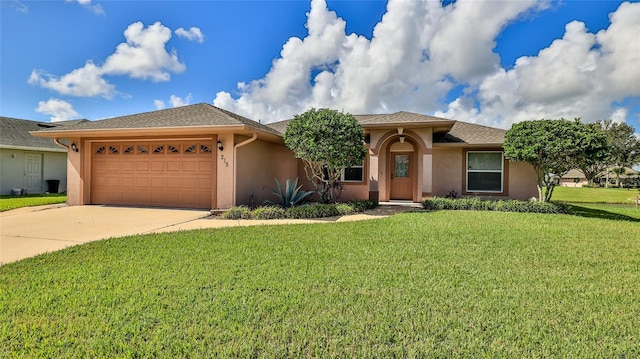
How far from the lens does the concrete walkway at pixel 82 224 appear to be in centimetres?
593

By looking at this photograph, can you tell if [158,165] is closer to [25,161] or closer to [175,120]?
[175,120]

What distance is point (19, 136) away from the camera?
17219 mm

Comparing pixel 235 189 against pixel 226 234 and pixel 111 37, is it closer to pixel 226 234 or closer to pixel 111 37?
pixel 226 234

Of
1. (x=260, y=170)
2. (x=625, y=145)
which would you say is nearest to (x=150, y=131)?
(x=260, y=170)

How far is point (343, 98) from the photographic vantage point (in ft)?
64.1

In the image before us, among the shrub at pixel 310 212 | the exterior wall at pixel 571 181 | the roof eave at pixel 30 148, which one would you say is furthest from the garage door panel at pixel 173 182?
the exterior wall at pixel 571 181

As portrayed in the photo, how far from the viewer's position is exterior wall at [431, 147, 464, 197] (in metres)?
13.2

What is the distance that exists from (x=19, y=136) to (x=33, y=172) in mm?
2205

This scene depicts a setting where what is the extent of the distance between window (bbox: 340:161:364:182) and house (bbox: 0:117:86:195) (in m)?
15.7

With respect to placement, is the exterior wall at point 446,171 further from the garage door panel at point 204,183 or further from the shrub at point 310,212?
the garage door panel at point 204,183

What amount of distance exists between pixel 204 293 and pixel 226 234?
3.18 meters

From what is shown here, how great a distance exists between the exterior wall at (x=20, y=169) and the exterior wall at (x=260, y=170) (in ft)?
46.6

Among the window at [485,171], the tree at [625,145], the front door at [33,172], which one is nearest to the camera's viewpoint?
the window at [485,171]

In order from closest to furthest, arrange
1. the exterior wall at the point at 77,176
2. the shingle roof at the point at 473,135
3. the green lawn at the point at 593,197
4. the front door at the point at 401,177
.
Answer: the exterior wall at the point at 77,176 → the shingle roof at the point at 473,135 → the front door at the point at 401,177 → the green lawn at the point at 593,197
